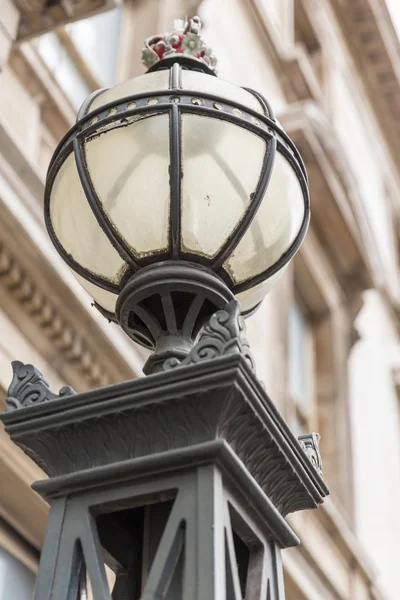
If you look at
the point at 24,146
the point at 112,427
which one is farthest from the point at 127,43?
the point at 112,427

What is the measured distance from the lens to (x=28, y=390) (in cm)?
221

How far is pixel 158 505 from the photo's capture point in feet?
7.24

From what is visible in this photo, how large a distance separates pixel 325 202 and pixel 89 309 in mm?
6932

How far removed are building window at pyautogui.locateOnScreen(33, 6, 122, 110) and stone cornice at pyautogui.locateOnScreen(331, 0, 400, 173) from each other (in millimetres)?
10024

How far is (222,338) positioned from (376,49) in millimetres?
16899

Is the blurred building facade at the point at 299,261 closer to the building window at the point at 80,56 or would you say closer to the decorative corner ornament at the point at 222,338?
the building window at the point at 80,56

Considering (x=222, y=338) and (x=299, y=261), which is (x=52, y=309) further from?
(x=299, y=261)

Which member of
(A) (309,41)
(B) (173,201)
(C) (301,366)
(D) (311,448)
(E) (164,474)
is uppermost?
(A) (309,41)

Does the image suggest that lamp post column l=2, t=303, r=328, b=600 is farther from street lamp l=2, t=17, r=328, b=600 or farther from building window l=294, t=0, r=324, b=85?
building window l=294, t=0, r=324, b=85

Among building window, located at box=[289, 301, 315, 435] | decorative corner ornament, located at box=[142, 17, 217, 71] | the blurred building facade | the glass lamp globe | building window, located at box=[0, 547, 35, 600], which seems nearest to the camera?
the glass lamp globe

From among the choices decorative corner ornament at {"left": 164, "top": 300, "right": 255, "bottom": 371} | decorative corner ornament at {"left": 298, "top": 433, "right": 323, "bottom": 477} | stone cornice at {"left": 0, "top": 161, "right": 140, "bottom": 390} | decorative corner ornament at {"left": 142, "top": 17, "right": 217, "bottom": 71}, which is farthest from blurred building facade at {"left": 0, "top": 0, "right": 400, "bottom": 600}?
decorative corner ornament at {"left": 164, "top": 300, "right": 255, "bottom": 371}

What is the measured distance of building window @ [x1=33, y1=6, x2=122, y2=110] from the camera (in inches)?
277

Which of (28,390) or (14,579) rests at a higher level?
(14,579)

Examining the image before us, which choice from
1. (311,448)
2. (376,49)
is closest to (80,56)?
(311,448)
